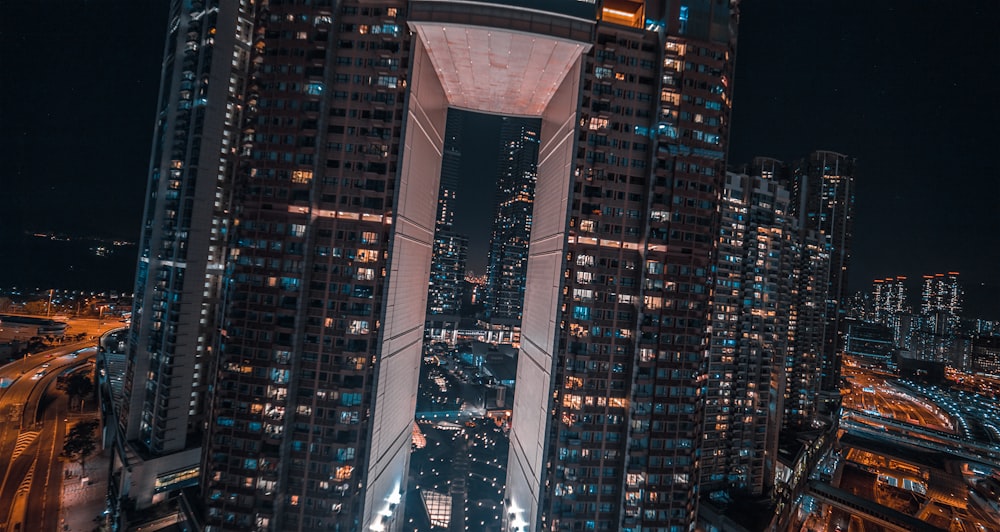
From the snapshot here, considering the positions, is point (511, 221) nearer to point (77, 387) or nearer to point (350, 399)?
point (77, 387)

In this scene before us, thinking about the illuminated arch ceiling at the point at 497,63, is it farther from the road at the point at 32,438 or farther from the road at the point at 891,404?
the road at the point at 891,404

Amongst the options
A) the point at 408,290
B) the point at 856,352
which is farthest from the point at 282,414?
the point at 856,352

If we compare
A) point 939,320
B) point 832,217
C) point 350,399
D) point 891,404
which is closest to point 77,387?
point 350,399

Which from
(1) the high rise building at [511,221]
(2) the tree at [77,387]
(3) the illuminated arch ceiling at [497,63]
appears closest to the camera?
(3) the illuminated arch ceiling at [497,63]

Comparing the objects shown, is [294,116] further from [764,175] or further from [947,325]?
[947,325]

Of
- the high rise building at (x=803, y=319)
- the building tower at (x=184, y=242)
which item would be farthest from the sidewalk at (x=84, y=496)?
the high rise building at (x=803, y=319)

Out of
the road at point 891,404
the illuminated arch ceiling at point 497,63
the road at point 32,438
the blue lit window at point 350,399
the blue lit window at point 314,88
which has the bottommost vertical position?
the road at point 32,438

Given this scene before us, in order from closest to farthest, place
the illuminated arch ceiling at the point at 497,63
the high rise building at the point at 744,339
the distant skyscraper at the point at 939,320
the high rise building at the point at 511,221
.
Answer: the illuminated arch ceiling at the point at 497,63, the high rise building at the point at 744,339, the distant skyscraper at the point at 939,320, the high rise building at the point at 511,221

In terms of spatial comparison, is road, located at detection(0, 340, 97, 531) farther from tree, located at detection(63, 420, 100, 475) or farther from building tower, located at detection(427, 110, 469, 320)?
building tower, located at detection(427, 110, 469, 320)
